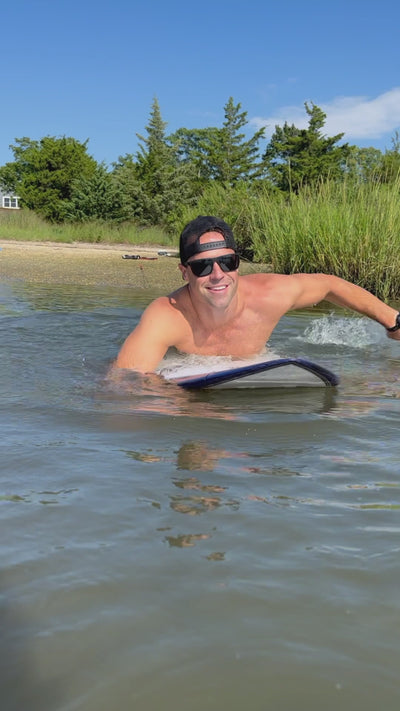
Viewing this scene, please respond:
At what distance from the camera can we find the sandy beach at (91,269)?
12.6 m

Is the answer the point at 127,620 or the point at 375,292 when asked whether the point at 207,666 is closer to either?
the point at 127,620

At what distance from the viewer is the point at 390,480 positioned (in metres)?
2.64

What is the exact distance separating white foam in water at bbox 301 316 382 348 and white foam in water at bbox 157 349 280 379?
195 centimetres

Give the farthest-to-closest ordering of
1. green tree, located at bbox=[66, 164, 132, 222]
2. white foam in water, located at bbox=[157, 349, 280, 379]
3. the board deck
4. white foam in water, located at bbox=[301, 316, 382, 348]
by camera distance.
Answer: green tree, located at bbox=[66, 164, 132, 222] → white foam in water, located at bbox=[301, 316, 382, 348] → white foam in water, located at bbox=[157, 349, 280, 379] → the board deck

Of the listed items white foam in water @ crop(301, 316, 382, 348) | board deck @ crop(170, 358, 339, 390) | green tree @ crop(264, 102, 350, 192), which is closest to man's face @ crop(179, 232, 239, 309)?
board deck @ crop(170, 358, 339, 390)

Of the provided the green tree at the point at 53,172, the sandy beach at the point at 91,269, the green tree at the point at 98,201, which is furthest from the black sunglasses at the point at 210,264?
the green tree at the point at 53,172

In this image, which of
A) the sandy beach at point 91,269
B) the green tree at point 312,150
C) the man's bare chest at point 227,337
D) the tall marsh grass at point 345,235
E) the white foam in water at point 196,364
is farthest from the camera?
the green tree at point 312,150

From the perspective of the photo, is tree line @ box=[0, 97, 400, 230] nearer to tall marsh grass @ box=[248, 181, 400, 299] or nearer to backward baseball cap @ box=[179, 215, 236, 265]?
tall marsh grass @ box=[248, 181, 400, 299]

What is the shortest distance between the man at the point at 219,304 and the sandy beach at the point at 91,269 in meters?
6.23

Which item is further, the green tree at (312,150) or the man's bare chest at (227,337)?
the green tree at (312,150)

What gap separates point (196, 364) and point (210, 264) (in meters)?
0.74

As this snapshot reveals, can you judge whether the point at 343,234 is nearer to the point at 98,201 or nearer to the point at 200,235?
the point at 200,235

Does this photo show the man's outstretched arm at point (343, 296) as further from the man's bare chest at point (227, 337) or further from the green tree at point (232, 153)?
the green tree at point (232, 153)

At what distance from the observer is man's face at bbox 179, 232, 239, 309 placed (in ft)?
15.4
